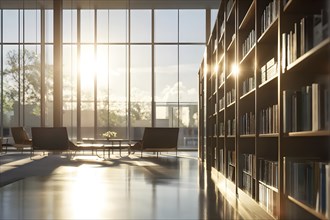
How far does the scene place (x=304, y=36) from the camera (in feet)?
→ 8.43

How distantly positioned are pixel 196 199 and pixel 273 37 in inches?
75.0

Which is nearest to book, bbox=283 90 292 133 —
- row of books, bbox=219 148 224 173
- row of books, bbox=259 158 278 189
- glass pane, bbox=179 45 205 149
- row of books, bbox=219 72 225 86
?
row of books, bbox=259 158 278 189

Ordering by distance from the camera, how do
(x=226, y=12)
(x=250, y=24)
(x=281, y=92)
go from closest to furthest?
(x=281, y=92) < (x=250, y=24) < (x=226, y=12)

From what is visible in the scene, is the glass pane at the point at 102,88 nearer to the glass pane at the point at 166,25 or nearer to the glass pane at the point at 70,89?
the glass pane at the point at 70,89

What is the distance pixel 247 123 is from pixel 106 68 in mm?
12381

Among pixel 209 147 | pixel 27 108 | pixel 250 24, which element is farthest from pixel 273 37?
pixel 27 108

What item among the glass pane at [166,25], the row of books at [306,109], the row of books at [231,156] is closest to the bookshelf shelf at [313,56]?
the row of books at [306,109]

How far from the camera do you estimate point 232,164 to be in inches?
210

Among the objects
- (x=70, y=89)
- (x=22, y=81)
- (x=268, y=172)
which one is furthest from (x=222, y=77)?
(x=22, y=81)

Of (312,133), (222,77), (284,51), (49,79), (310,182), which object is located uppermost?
(49,79)

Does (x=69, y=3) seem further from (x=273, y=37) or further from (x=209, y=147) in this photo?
(x=273, y=37)

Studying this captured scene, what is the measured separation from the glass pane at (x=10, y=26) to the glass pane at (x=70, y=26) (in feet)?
5.75

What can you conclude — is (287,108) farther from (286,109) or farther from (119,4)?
(119,4)

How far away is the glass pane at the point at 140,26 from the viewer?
16312 millimetres
